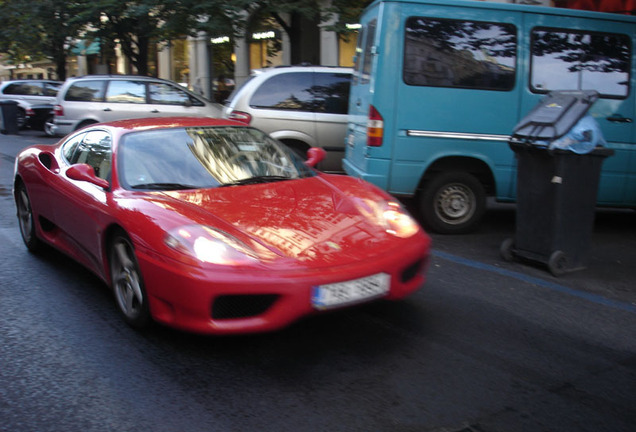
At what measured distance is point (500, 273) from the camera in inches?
215

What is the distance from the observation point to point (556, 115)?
5500 mm

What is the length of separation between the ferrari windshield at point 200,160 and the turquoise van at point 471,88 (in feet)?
6.57

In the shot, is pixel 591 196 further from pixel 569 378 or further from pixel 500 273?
pixel 569 378

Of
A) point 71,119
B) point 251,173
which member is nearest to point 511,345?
point 251,173

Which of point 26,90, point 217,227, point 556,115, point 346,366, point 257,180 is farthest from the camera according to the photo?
point 26,90

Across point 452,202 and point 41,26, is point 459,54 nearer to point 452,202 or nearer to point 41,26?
point 452,202

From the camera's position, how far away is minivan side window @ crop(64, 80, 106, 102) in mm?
13992

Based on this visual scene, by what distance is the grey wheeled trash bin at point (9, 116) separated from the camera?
20531 mm

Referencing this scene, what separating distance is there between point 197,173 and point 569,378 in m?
2.69

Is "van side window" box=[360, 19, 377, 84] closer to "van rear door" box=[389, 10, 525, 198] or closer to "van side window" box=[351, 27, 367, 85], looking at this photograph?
"van side window" box=[351, 27, 367, 85]

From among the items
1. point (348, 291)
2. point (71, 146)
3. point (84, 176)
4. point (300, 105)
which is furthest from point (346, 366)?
point (300, 105)

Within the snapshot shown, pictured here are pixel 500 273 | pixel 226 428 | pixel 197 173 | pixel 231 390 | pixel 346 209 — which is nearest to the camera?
pixel 226 428

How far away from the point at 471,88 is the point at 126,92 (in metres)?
9.20

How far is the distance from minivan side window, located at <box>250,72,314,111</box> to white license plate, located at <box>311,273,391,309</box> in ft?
20.5
